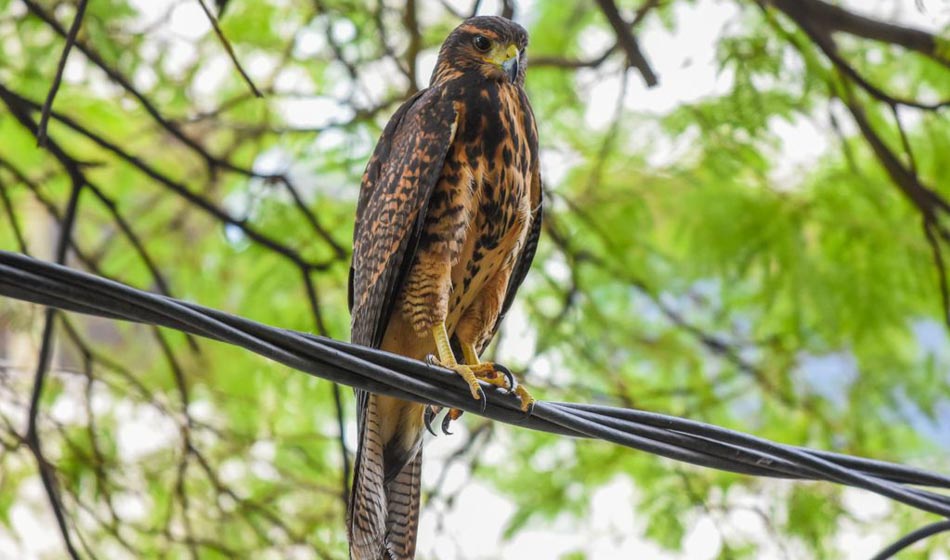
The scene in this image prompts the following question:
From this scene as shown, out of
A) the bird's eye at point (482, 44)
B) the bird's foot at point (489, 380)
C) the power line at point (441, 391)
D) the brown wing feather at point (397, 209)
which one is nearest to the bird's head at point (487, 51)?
the bird's eye at point (482, 44)

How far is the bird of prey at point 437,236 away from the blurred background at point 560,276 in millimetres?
Answer: 760

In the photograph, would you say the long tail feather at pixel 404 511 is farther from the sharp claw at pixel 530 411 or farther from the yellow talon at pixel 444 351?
the sharp claw at pixel 530 411

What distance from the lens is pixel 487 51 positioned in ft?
10.8

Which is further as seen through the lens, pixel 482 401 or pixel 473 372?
pixel 473 372

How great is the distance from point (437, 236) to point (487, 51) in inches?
23.7

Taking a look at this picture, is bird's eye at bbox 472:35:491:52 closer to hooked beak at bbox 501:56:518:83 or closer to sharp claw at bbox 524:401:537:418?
hooked beak at bbox 501:56:518:83

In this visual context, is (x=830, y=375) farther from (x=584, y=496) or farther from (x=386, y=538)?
(x=386, y=538)

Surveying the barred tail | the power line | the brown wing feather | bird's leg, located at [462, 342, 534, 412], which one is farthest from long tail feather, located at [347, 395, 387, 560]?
the power line

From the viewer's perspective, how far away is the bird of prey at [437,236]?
3.06m

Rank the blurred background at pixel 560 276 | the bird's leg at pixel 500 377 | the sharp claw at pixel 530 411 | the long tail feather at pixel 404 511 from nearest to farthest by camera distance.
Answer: the sharp claw at pixel 530 411
the bird's leg at pixel 500 377
the long tail feather at pixel 404 511
the blurred background at pixel 560 276

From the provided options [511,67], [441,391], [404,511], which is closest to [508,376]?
[441,391]

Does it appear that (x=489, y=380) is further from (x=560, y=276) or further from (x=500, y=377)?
(x=560, y=276)

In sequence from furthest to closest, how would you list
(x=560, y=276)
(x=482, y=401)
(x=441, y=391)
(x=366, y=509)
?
(x=560, y=276), (x=366, y=509), (x=482, y=401), (x=441, y=391)

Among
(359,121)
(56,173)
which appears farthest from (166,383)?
(359,121)
